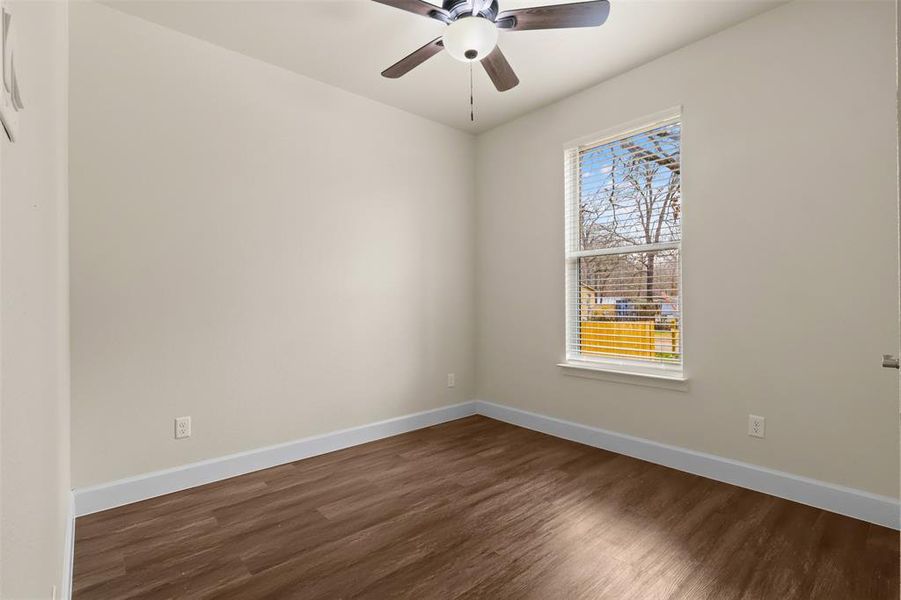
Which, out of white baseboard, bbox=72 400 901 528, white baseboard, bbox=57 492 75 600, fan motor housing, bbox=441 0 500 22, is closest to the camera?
white baseboard, bbox=57 492 75 600

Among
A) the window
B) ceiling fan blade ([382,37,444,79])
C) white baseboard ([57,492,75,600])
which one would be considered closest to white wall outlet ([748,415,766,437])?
the window

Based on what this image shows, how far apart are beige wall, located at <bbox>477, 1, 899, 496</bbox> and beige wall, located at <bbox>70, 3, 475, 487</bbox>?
171 cm

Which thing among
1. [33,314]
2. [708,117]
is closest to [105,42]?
[33,314]

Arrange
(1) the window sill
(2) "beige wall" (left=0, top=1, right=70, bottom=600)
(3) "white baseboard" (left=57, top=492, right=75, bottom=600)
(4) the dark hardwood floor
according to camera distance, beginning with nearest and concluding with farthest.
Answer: (2) "beige wall" (left=0, top=1, right=70, bottom=600) → (3) "white baseboard" (left=57, top=492, right=75, bottom=600) → (4) the dark hardwood floor → (1) the window sill

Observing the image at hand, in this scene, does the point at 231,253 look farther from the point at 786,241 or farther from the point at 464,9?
the point at 786,241

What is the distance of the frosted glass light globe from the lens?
1.96 m

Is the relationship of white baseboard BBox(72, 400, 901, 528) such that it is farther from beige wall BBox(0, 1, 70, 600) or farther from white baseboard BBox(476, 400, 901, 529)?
beige wall BBox(0, 1, 70, 600)

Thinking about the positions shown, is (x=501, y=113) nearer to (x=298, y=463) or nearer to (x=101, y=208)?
(x=101, y=208)

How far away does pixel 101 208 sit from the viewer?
2305 mm

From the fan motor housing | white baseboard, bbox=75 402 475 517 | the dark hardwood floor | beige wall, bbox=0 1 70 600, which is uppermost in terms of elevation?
the fan motor housing

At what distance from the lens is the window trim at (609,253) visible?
9.25ft

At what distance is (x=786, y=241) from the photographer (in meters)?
2.38

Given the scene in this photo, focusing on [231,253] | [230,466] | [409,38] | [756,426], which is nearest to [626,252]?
[756,426]

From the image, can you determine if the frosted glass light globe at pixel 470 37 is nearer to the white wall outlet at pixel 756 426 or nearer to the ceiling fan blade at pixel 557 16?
the ceiling fan blade at pixel 557 16
